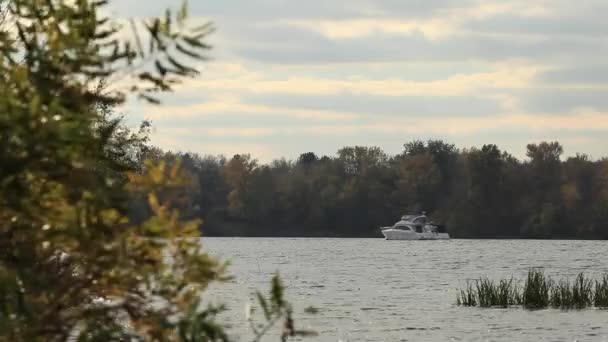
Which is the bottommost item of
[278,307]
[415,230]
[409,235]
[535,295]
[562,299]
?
[562,299]

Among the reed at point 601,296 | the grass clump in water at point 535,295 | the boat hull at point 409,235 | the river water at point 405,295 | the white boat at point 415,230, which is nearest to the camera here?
the river water at point 405,295

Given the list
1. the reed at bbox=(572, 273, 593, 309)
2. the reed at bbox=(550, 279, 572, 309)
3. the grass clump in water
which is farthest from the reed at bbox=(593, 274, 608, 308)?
the grass clump in water

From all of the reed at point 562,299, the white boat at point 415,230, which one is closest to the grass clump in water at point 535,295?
the reed at point 562,299

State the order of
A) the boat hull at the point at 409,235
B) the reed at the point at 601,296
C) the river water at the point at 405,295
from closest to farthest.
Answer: the river water at the point at 405,295 < the reed at the point at 601,296 < the boat hull at the point at 409,235

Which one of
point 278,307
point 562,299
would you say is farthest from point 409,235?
point 278,307

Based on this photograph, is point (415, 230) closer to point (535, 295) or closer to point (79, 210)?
point (535, 295)

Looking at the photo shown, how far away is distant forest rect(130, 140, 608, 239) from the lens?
142 meters

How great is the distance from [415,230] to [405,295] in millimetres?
89374

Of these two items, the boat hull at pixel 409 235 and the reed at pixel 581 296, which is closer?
the reed at pixel 581 296

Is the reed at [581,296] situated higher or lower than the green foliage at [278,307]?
lower

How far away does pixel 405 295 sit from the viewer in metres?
50.9

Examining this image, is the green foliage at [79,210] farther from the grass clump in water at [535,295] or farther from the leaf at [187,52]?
the grass clump in water at [535,295]

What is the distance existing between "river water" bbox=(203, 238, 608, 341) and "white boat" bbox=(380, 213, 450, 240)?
35687mm

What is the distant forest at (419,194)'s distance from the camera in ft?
465
